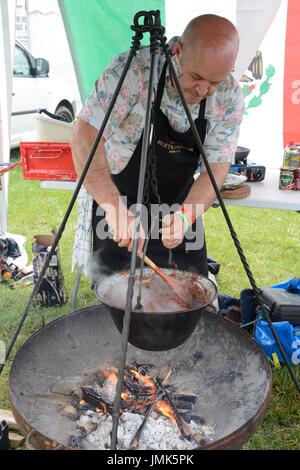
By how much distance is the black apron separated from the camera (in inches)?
80.2

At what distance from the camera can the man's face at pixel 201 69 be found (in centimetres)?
164

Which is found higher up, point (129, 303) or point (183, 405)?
point (129, 303)

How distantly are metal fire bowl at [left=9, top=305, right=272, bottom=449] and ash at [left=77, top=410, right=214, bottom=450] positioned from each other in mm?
69

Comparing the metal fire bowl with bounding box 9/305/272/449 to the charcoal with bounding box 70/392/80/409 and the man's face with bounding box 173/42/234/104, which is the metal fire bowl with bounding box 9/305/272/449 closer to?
the charcoal with bounding box 70/392/80/409

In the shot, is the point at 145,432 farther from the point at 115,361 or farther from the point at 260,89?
the point at 260,89

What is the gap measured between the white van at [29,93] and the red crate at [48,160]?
3.91m

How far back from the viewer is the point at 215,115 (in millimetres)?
2061

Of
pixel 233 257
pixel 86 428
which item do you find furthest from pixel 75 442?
pixel 233 257

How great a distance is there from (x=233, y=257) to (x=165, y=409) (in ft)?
8.77

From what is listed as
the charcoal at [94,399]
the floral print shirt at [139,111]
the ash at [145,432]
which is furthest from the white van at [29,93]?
the ash at [145,432]

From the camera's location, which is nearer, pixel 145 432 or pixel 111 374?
pixel 145 432

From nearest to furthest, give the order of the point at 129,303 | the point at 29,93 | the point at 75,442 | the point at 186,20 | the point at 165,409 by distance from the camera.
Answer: the point at 129,303, the point at 75,442, the point at 165,409, the point at 186,20, the point at 29,93

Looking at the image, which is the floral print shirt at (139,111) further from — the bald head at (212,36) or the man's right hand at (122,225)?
the man's right hand at (122,225)

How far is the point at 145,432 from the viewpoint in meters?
1.72
